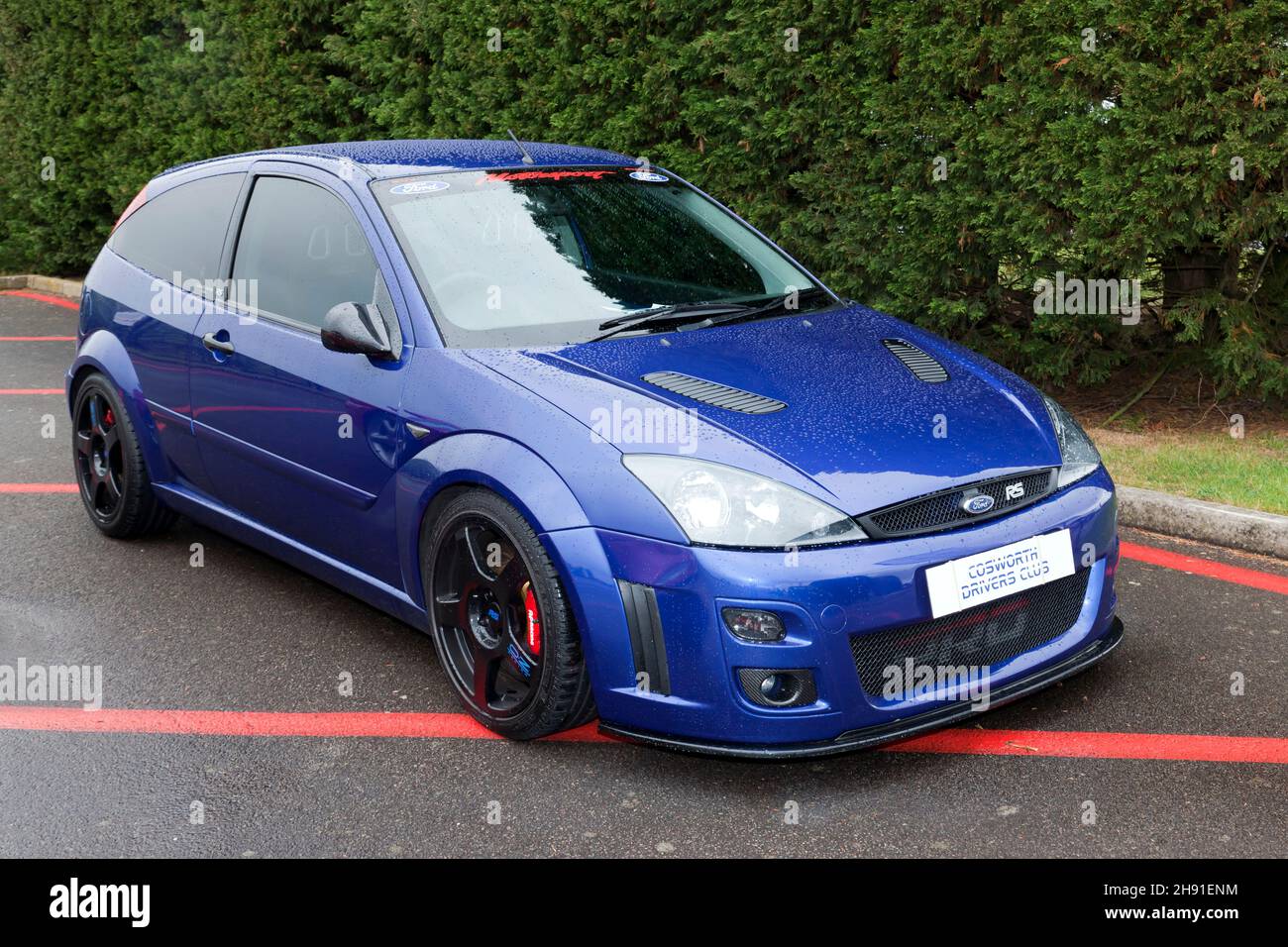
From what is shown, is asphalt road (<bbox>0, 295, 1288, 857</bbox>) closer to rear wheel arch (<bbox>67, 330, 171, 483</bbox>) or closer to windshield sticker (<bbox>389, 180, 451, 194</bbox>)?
rear wheel arch (<bbox>67, 330, 171, 483</bbox>)

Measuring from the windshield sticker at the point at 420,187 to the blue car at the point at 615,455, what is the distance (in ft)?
0.04

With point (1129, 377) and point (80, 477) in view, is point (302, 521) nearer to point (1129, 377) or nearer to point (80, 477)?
point (80, 477)

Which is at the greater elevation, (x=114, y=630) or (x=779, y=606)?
(x=779, y=606)

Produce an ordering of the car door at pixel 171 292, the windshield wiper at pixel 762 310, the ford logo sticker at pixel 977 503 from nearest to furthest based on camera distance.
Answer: the ford logo sticker at pixel 977 503 → the windshield wiper at pixel 762 310 → the car door at pixel 171 292

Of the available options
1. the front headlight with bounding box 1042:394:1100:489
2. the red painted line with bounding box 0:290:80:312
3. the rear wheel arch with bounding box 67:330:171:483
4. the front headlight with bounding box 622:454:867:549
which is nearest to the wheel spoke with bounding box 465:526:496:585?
the front headlight with bounding box 622:454:867:549

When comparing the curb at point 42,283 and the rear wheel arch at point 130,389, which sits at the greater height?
the rear wheel arch at point 130,389

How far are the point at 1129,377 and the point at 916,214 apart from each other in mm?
1666

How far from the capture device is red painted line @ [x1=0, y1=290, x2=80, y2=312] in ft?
47.6

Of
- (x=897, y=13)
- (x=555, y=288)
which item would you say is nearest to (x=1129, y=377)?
(x=897, y=13)

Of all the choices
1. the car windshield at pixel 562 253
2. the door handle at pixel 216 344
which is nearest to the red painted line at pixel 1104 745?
the car windshield at pixel 562 253

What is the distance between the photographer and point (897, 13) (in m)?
6.87

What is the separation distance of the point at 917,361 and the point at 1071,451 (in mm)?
540

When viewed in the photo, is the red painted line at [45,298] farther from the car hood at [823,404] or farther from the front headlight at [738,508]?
the front headlight at [738,508]

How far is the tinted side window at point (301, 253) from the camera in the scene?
175 inches
